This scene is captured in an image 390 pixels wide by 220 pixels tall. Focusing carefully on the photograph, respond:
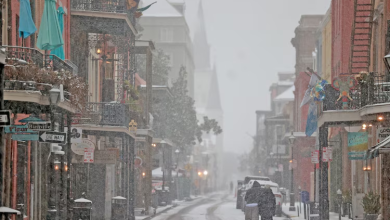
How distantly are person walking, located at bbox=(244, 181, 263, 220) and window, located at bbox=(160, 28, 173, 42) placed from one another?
86569mm

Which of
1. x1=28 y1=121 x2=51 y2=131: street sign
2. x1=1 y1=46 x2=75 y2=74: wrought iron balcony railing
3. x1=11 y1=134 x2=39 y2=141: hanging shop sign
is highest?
x1=1 y1=46 x2=75 y2=74: wrought iron balcony railing

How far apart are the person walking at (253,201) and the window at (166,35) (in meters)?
86.6

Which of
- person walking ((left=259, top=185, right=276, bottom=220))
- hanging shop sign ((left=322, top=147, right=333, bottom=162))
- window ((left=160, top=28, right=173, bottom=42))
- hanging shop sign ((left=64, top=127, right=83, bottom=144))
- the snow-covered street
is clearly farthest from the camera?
window ((left=160, top=28, right=173, bottom=42))

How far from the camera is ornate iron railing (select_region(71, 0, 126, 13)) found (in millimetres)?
29906

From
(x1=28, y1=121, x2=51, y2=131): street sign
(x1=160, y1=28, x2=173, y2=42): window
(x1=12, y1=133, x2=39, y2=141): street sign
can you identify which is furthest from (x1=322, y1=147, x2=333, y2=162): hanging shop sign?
(x1=160, y1=28, x2=173, y2=42): window

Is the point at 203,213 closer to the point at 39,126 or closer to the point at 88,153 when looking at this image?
the point at 88,153

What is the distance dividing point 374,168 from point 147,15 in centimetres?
8093

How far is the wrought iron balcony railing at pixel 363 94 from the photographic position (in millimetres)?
23000

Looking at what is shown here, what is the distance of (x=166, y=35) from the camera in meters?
112

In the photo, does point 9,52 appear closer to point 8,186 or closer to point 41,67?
point 41,67

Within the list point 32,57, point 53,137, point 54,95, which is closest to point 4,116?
point 54,95

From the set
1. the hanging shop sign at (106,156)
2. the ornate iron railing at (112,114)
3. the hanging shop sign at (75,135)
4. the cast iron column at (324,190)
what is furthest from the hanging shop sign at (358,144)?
the hanging shop sign at (75,135)

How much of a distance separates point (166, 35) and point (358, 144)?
3366 inches

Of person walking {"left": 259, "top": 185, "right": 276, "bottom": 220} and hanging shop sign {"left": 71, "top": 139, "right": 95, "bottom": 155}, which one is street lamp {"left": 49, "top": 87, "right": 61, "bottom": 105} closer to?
hanging shop sign {"left": 71, "top": 139, "right": 95, "bottom": 155}
